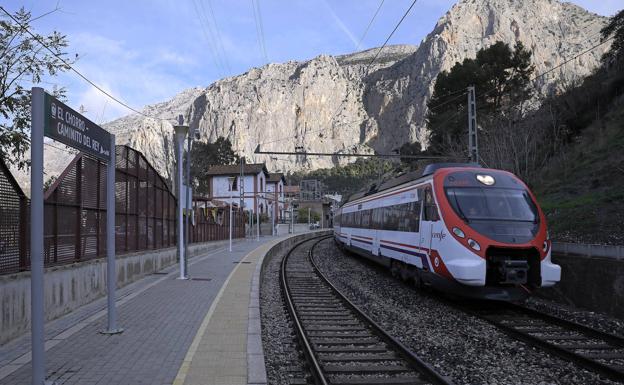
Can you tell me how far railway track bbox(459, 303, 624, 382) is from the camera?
701cm

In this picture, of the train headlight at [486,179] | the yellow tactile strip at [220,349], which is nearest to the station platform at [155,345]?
the yellow tactile strip at [220,349]

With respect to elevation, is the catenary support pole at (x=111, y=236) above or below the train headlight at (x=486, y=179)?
below

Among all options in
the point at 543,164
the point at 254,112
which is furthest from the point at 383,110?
the point at 543,164

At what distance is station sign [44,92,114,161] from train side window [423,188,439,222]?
705 cm

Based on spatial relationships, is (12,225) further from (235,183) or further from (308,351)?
(235,183)

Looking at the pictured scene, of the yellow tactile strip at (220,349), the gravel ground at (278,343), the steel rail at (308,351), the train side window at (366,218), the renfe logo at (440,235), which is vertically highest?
the train side window at (366,218)

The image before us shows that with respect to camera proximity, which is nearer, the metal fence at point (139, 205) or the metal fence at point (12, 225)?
the metal fence at point (12, 225)

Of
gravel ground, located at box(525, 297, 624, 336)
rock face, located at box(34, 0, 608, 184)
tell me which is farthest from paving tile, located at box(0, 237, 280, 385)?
rock face, located at box(34, 0, 608, 184)

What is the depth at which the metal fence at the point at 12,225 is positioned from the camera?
7.77m

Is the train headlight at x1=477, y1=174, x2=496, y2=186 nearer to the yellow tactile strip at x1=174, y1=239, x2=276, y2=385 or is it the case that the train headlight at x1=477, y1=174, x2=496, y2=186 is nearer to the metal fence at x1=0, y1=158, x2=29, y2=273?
the yellow tactile strip at x1=174, y1=239, x2=276, y2=385

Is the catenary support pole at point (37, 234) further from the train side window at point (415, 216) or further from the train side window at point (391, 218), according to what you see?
the train side window at point (391, 218)

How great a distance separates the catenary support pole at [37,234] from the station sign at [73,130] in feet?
0.50

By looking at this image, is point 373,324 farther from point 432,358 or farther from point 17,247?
point 17,247

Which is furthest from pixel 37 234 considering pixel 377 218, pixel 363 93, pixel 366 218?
Result: pixel 363 93
